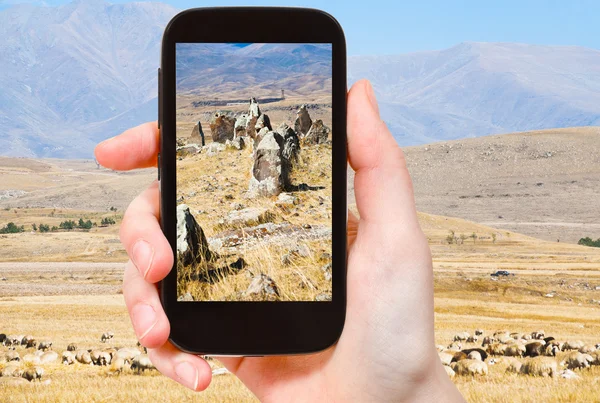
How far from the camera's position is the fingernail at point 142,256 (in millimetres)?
1407

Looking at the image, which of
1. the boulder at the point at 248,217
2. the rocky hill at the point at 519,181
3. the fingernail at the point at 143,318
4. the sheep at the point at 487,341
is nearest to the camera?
the fingernail at the point at 143,318

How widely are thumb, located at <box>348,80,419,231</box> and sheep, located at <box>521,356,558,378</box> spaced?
374cm

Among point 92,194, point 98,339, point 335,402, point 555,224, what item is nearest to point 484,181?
point 555,224

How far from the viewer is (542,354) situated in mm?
5180

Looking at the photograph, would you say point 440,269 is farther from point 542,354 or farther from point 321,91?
point 321,91

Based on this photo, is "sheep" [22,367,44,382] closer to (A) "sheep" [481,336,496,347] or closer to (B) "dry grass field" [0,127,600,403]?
(B) "dry grass field" [0,127,600,403]

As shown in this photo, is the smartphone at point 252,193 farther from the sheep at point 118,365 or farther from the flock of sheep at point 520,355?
the sheep at point 118,365

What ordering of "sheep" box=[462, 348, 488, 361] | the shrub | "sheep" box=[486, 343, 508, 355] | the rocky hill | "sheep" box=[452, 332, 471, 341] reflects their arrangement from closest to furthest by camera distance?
"sheep" box=[462, 348, 488, 361], "sheep" box=[486, 343, 508, 355], "sheep" box=[452, 332, 471, 341], the shrub, the rocky hill

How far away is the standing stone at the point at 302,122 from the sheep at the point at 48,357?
4.23 m

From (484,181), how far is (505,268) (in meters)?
10.8

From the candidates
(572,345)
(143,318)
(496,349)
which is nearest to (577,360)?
(572,345)

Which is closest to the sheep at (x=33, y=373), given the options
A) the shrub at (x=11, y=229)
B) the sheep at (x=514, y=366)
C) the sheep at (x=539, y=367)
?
the sheep at (x=514, y=366)

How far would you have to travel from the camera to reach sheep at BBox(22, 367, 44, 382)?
4.77m

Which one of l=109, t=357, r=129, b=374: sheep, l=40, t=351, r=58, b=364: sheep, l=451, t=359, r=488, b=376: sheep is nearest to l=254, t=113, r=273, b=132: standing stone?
l=451, t=359, r=488, b=376: sheep
